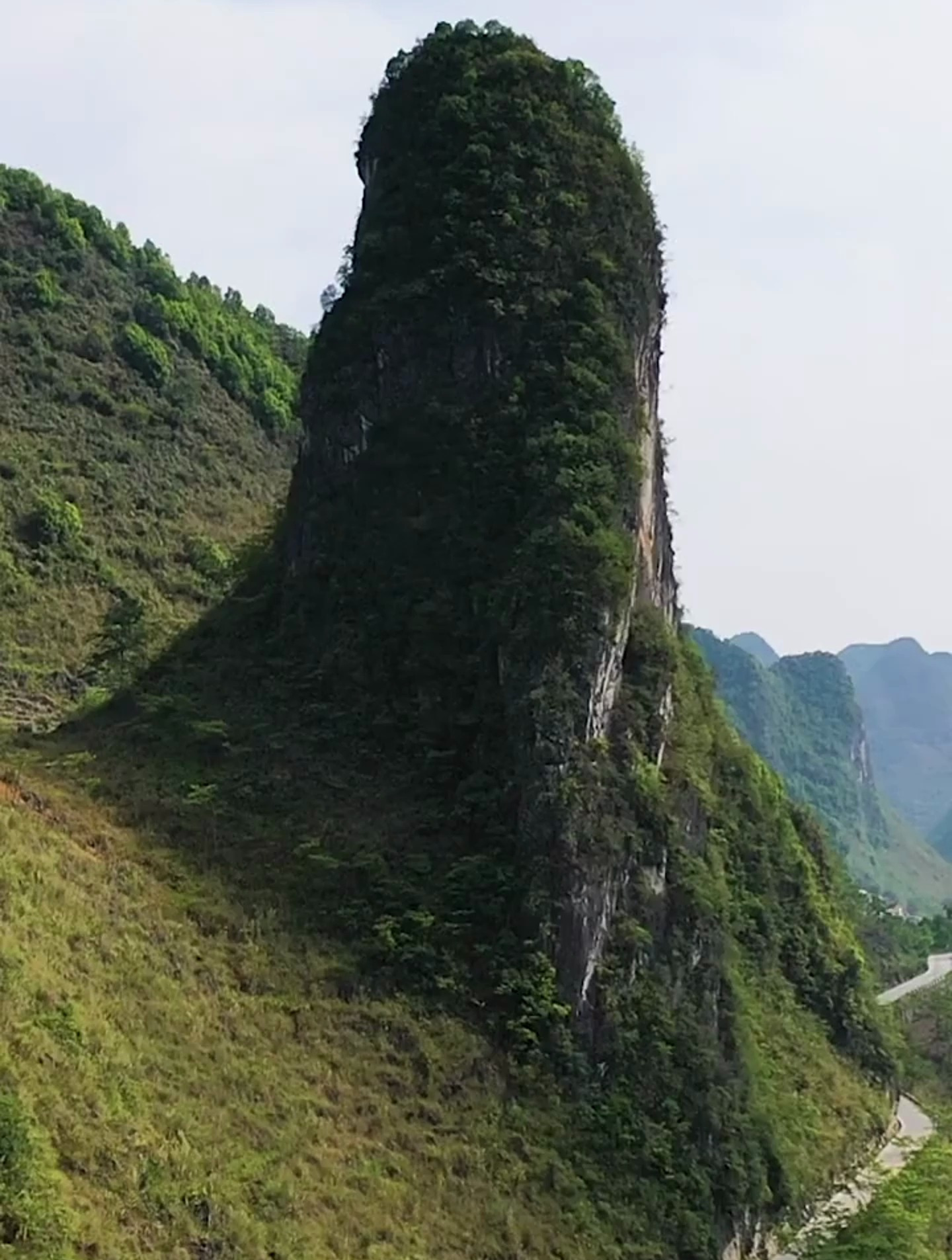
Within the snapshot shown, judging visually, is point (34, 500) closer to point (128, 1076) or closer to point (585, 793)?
point (585, 793)

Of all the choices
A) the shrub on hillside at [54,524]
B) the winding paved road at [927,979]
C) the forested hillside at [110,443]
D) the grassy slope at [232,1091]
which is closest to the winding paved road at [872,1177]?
the grassy slope at [232,1091]

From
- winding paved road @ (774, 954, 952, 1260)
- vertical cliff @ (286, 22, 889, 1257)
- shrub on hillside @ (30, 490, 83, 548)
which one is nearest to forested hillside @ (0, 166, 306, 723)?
shrub on hillside @ (30, 490, 83, 548)

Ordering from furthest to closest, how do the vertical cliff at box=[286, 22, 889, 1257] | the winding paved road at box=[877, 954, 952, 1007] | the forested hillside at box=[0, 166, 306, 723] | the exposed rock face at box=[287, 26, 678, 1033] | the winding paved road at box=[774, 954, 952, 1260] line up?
the winding paved road at box=[877, 954, 952, 1007], the forested hillside at box=[0, 166, 306, 723], the winding paved road at box=[774, 954, 952, 1260], the exposed rock face at box=[287, 26, 678, 1033], the vertical cliff at box=[286, 22, 889, 1257]

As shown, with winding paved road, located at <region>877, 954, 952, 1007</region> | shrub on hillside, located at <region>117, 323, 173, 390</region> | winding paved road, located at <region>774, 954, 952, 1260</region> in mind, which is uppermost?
shrub on hillside, located at <region>117, 323, 173, 390</region>

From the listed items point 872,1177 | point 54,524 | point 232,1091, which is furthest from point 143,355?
point 232,1091

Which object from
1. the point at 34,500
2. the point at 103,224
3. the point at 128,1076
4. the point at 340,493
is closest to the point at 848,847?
the point at 103,224

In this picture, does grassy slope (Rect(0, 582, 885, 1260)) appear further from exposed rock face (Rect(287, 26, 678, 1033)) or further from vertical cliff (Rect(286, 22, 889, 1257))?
exposed rock face (Rect(287, 26, 678, 1033))
